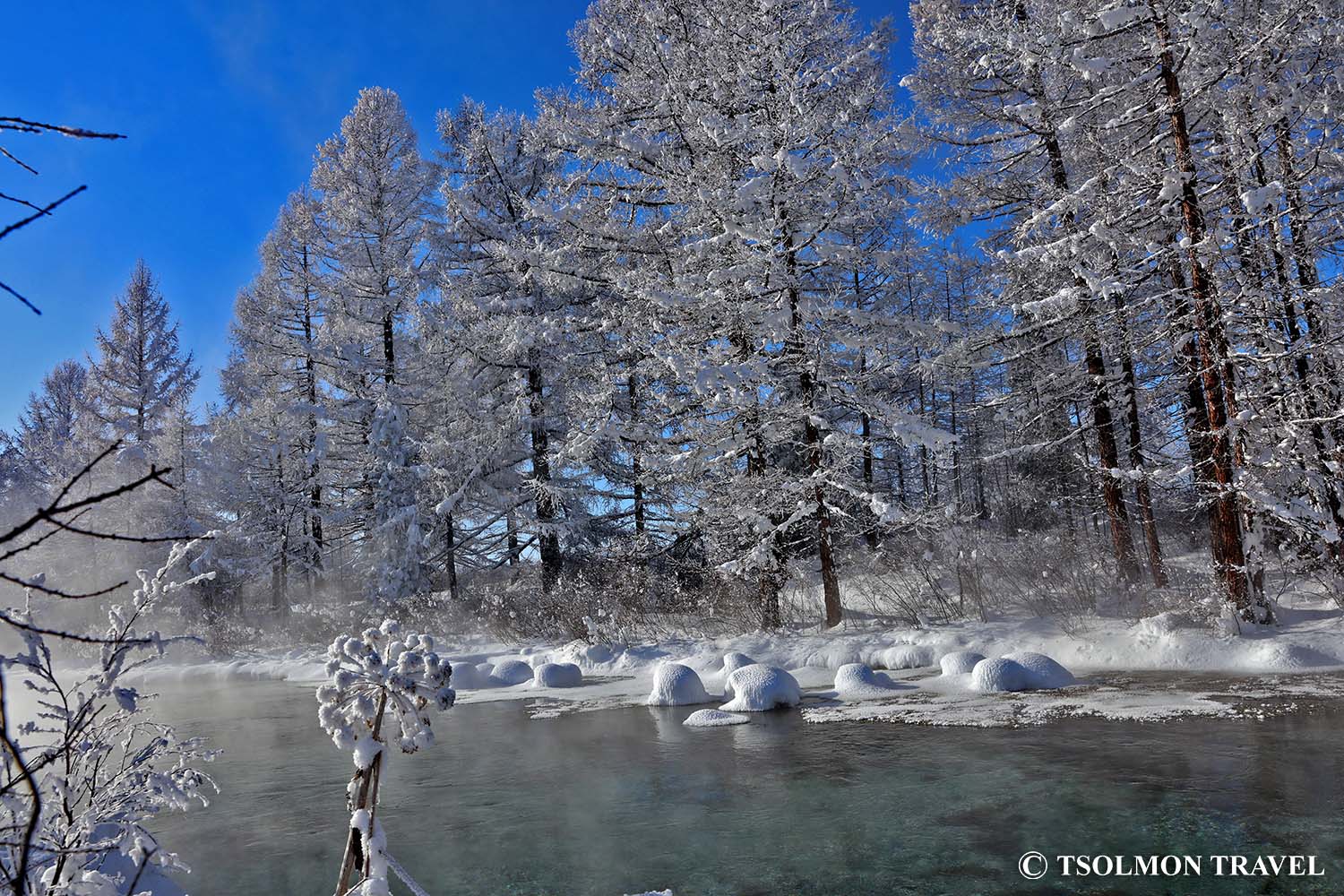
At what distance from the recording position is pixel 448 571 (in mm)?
19516

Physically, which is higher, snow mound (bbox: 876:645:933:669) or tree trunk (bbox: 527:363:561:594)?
tree trunk (bbox: 527:363:561:594)

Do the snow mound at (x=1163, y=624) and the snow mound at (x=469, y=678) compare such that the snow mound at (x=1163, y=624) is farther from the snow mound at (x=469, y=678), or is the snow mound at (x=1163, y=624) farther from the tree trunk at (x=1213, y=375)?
A: the snow mound at (x=469, y=678)

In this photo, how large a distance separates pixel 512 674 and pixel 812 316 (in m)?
6.30

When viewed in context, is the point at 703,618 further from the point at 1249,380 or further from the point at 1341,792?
the point at 1341,792

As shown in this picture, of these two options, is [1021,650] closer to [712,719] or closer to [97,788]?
[712,719]

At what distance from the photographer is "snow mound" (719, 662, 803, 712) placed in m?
7.37

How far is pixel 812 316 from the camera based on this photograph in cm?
1160

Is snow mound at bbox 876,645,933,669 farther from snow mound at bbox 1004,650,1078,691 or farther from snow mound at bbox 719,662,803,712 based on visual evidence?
snow mound at bbox 719,662,803,712

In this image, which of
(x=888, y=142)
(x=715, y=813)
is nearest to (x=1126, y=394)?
(x=888, y=142)

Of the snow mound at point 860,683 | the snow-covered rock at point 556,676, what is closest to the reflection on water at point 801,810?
the snow mound at point 860,683

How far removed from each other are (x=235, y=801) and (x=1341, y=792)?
6408 mm

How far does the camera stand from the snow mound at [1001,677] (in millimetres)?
7355

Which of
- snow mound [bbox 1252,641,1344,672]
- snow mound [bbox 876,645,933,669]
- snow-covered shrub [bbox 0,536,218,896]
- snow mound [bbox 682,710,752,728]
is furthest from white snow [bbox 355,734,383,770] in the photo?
snow mound [bbox 1252,641,1344,672]
